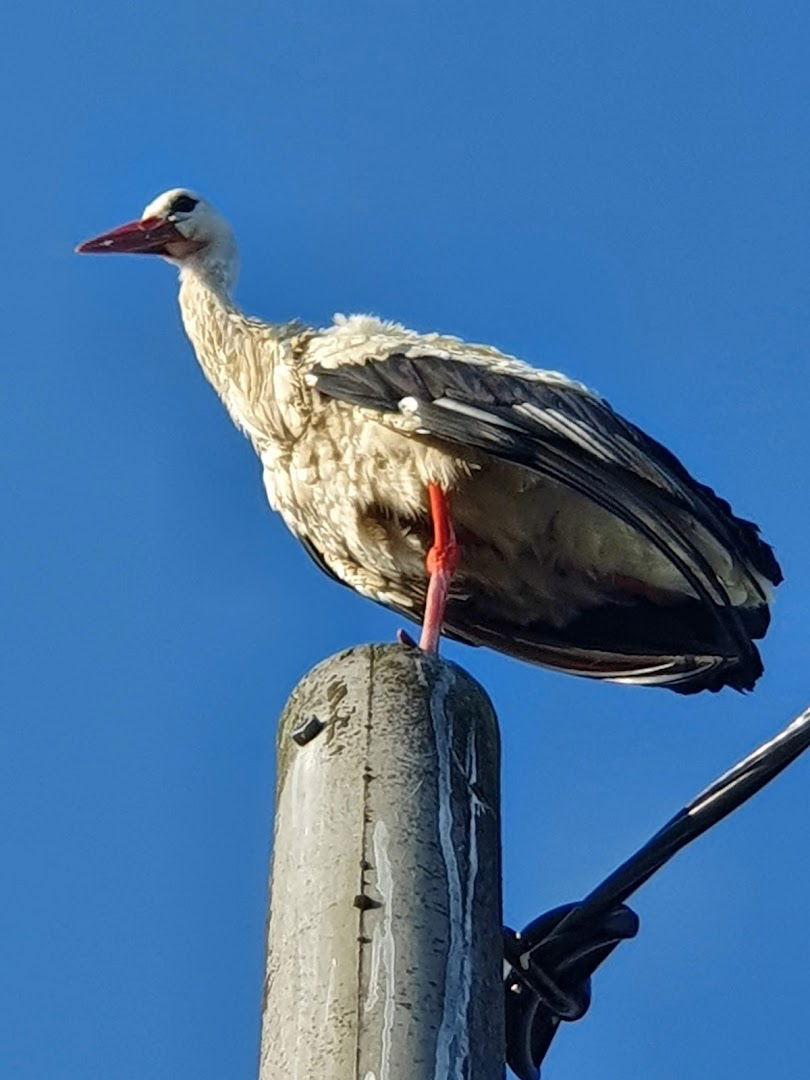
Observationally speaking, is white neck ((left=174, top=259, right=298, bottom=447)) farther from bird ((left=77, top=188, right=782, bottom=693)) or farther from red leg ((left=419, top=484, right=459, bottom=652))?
red leg ((left=419, top=484, right=459, bottom=652))

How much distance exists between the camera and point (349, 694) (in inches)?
165

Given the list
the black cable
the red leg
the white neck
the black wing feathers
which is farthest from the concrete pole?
the white neck

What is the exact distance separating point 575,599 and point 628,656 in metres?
0.39

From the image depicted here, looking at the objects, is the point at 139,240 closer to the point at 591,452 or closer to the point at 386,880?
the point at 591,452

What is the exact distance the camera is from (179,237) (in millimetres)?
9219

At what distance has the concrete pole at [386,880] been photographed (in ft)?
11.5

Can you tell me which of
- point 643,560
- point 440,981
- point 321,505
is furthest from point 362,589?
point 440,981

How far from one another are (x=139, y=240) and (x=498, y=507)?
268 centimetres

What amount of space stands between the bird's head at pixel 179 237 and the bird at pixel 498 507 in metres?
1.22

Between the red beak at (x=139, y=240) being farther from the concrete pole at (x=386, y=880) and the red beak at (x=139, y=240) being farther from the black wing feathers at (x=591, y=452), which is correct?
the concrete pole at (x=386, y=880)

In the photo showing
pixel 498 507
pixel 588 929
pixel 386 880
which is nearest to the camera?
pixel 386 880

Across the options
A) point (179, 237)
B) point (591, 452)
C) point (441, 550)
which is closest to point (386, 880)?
point (591, 452)

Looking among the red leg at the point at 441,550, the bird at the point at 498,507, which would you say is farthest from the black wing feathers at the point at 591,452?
the red leg at the point at 441,550

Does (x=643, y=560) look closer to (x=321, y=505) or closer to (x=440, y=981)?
(x=321, y=505)
